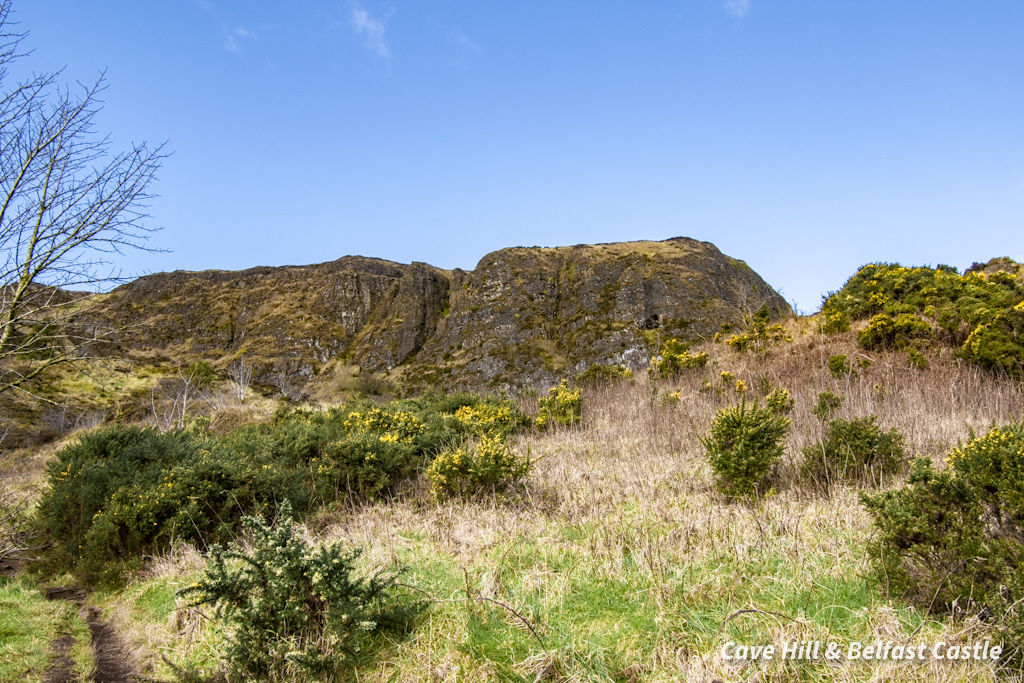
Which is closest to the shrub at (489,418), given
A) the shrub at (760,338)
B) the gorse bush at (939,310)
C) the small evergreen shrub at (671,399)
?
the small evergreen shrub at (671,399)

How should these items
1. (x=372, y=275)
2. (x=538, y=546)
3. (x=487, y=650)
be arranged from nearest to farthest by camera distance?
(x=487, y=650) < (x=538, y=546) < (x=372, y=275)

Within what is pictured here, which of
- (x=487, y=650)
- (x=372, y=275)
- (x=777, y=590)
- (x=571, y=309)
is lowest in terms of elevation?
(x=487, y=650)

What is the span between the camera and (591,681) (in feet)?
8.68

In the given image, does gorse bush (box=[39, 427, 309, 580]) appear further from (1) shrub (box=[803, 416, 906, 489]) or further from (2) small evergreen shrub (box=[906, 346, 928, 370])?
(2) small evergreen shrub (box=[906, 346, 928, 370])

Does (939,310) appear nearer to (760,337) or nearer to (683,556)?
(760,337)

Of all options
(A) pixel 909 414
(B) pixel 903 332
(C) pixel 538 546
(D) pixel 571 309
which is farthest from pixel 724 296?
(C) pixel 538 546

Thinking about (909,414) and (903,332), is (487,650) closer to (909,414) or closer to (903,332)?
→ (909,414)

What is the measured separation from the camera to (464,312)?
190ft

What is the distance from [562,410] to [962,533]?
7812 millimetres

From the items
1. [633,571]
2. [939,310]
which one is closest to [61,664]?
[633,571]

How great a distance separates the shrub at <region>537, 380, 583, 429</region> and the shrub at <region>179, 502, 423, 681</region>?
22.9 feet

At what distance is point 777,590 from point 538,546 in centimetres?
182

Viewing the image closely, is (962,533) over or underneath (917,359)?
underneath

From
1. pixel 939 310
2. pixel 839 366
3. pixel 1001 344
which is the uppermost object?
pixel 939 310
